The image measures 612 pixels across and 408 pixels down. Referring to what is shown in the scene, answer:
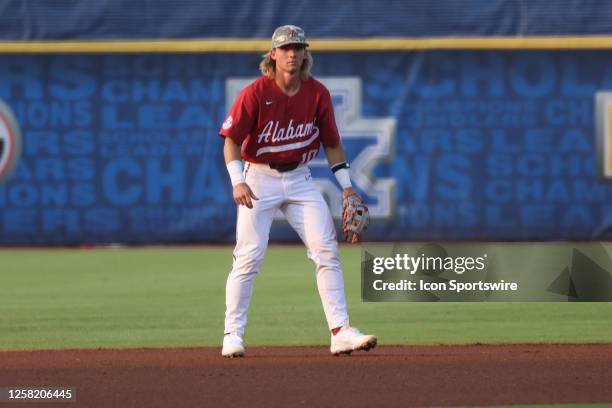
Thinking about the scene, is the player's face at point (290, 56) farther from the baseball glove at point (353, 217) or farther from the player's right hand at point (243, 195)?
the baseball glove at point (353, 217)

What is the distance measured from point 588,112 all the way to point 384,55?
10.2 ft

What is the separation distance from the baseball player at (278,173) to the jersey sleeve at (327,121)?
2 cm

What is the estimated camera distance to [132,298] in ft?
44.5

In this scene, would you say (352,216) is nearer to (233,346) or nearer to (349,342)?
(349,342)

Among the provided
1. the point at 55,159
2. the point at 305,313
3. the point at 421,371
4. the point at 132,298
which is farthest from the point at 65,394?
Result: the point at 55,159

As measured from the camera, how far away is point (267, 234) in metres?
9.18

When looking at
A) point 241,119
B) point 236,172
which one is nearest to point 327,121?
point 241,119

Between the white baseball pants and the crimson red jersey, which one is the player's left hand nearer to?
the white baseball pants

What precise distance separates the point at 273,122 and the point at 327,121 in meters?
0.41

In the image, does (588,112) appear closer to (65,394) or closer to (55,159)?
(55,159)

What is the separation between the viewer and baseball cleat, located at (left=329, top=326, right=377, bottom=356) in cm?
889

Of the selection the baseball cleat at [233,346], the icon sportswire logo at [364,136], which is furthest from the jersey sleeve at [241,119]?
the icon sportswire logo at [364,136]

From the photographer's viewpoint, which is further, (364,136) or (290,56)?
(364,136)

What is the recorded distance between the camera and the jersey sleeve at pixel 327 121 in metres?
9.30
